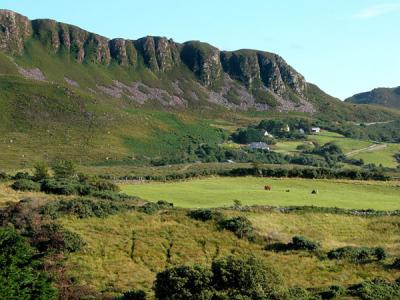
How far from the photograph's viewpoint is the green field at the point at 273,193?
186 ft

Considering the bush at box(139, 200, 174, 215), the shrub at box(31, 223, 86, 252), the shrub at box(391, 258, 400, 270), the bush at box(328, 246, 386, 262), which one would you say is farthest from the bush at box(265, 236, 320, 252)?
the shrub at box(31, 223, 86, 252)

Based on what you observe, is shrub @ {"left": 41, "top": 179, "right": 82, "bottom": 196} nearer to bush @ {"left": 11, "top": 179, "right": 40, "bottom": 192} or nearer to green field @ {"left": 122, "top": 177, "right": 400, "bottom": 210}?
bush @ {"left": 11, "top": 179, "right": 40, "bottom": 192}

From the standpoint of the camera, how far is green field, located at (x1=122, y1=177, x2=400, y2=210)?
186ft

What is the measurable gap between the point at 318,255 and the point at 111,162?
8641cm

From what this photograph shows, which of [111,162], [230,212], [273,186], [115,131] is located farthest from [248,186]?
[115,131]

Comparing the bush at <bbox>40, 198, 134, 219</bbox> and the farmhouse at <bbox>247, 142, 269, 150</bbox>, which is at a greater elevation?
the farmhouse at <bbox>247, 142, 269, 150</bbox>

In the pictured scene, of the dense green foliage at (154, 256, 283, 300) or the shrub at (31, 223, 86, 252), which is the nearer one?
the dense green foliage at (154, 256, 283, 300)

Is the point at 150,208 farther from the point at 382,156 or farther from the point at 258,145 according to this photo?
the point at 382,156

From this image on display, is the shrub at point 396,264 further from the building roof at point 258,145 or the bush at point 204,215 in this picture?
the building roof at point 258,145

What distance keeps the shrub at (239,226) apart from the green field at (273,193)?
1039 centimetres

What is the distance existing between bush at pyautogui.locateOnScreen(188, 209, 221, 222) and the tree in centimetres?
1425

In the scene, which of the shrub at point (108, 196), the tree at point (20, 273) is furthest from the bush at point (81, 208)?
the tree at point (20, 273)

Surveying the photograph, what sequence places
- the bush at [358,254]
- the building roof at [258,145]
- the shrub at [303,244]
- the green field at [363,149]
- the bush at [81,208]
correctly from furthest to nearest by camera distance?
the building roof at [258,145]
the green field at [363,149]
the bush at [81,208]
the shrub at [303,244]
the bush at [358,254]

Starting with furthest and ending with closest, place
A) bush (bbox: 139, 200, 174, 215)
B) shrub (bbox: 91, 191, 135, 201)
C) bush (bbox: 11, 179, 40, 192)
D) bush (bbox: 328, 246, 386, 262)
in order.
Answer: bush (bbox: 11, 179, 40, 192) → shrub (bbox: 91, 191, 135, 201) → bush (bbox: 139, 200, 174, 215) → bush (bbox: 328, 246, 386, 262)
